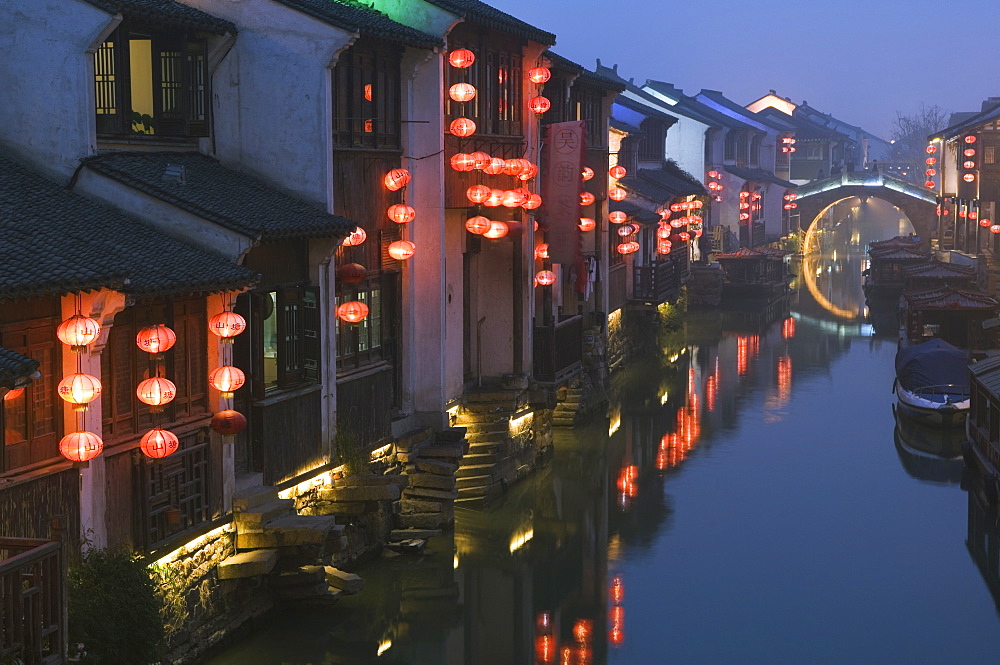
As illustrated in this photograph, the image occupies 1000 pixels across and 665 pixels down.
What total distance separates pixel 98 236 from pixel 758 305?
54931mm

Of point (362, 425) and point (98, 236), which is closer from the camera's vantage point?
point (98, 236)

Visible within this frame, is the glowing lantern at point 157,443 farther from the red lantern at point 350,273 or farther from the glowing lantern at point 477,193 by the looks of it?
the glowing lantern at point 477,193

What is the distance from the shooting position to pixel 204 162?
20.7 meters

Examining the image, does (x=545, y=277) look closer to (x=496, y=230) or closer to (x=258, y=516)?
(x=496, y=230)

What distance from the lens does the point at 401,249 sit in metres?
23.9

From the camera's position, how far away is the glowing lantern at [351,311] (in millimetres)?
22047

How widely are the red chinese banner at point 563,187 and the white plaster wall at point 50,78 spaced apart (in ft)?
46.9

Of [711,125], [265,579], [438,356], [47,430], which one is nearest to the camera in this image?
[47,430]

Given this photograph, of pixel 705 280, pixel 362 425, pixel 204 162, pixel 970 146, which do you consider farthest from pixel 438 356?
pixel 970 146

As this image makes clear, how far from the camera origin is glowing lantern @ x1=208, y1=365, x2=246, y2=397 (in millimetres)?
17953

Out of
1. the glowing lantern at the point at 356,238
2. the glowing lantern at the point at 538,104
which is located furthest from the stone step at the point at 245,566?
the glowing lantern at the point at 538,104

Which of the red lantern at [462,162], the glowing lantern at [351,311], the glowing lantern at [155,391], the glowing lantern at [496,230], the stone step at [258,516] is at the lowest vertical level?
the stone step at [258,516]

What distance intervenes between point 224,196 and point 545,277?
13057mm

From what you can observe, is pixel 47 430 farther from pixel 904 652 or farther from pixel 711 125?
pixel 711 125
